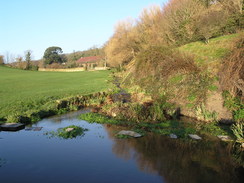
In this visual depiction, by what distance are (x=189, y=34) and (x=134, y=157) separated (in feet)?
66.5

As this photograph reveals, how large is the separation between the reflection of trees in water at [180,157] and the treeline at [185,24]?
30.2 feet

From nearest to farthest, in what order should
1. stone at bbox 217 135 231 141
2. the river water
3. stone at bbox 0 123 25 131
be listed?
the river water, stone at bbox 217 135 231 141, stone at bbox 0 123 25 131

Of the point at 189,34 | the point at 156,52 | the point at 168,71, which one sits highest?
the point at 189,34

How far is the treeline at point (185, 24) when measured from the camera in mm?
20016

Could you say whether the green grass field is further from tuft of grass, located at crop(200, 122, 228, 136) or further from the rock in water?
tuft of grass, located at crop(200, 122, 228, 136)

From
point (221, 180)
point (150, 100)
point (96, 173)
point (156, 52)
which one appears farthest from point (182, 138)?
point (156, 52)

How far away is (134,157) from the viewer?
20.2ft

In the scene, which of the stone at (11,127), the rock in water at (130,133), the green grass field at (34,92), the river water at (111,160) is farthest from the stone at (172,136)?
the green grass field at (34,92)

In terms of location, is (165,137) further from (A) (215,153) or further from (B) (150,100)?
(B) (150,100)

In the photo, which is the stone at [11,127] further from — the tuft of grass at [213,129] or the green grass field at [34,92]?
the tuft of grass at [213,129]

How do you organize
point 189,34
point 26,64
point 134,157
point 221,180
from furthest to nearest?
point 26,64
point 189,34
point 134,157
point 221,180

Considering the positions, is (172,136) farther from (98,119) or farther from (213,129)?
(98,119)

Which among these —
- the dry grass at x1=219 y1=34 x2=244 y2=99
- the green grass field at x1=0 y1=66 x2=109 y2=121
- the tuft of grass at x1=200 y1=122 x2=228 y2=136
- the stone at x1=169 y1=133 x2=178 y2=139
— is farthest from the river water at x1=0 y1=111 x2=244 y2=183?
the green grass field at x1=0 y1=66 x2=109 y2=121

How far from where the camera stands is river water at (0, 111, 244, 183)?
5051 millimetres
